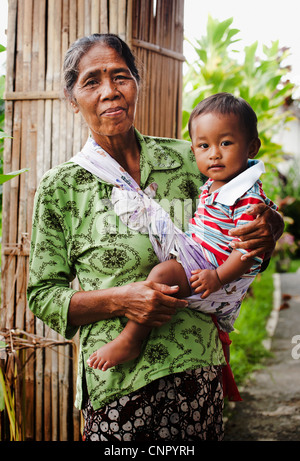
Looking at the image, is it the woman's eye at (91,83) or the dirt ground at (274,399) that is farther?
the dirt ground at (274,399)

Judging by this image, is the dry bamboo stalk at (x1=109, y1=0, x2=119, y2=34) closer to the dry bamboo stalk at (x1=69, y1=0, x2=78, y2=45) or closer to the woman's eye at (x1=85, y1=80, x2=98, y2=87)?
the dry bamboo stalk at (x1=69, y1=0, x2=78, y2=45)

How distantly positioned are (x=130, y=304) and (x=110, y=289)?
0.29 feet

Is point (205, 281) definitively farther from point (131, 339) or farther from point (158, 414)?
point (158, 414)

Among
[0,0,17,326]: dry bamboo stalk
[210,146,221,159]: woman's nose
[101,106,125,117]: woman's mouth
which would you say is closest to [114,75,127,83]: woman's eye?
[101,106,125,117]: woman's mouth

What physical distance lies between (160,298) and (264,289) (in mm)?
6098

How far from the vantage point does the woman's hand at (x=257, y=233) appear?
5.00ft

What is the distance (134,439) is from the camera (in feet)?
5.21

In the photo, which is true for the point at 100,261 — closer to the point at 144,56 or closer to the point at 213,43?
the point at 144,56

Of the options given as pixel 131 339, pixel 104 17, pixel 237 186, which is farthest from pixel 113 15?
pixel 131 339

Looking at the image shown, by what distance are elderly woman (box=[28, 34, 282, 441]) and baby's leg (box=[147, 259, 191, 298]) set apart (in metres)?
0.04

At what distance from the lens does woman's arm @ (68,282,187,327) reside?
1.48 meters

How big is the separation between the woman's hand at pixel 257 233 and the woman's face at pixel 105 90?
512mm

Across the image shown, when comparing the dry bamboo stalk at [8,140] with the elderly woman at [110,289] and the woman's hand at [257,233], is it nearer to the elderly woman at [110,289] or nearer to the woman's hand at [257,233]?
the elderly woman at [110,289]

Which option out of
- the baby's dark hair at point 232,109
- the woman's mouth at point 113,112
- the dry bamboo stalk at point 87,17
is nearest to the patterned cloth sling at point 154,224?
the woman's mouth at point 113,112
